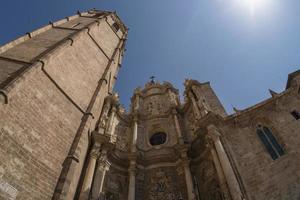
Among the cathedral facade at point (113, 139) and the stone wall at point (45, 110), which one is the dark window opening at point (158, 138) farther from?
the stone wall at point (45, 110)

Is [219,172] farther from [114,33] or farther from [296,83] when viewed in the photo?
[114,33]

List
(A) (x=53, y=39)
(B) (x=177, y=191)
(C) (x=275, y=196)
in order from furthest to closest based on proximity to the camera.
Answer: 1. (A) (x=53, y=39)
2. (B) (x=177, y=191)
3. (C) (x=275, y=196)

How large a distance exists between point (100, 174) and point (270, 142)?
816cm

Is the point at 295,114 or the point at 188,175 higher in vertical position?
the point at 295,114

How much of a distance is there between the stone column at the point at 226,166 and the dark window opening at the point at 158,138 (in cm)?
521

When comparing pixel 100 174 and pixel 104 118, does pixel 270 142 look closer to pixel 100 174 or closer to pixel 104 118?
pixel 100 174

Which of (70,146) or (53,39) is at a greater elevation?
(53,39)

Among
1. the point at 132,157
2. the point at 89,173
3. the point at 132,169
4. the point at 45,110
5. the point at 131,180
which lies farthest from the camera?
the point at 132,157

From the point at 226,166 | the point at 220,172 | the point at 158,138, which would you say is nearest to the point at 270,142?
the point at 226,166

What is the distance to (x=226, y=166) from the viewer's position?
35.6 feet

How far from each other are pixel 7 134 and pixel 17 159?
2.95ft

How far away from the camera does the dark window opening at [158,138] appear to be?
56.4ft

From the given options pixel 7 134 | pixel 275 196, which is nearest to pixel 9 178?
pixel 7 134

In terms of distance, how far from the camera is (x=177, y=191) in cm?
1305
